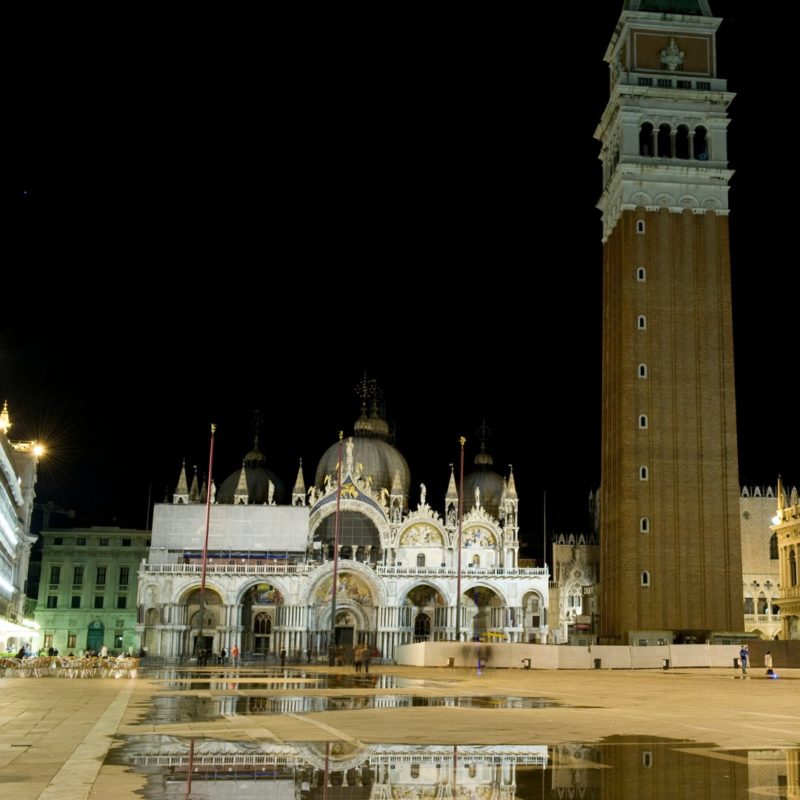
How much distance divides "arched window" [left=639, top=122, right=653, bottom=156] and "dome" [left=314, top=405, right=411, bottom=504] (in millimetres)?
38702

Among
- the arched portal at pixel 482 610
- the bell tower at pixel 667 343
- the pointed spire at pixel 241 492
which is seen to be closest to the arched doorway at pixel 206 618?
the pointed spire at pixel 241 492

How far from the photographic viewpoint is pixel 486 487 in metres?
108

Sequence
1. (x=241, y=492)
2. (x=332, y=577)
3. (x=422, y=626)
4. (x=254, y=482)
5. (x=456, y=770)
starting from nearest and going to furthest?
(x=456, y=770) < (x=332, y=577) < (x=422, y=626) < (x=241, y=492) < (x=254, y=482)

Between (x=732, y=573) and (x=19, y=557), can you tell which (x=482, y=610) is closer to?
(x=732, y=573)

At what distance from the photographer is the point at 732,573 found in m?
68.2

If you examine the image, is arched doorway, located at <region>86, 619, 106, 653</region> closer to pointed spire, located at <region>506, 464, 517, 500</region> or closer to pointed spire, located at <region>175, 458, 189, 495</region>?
pointed spire, located at <region>175, 458, 189, 495</region>

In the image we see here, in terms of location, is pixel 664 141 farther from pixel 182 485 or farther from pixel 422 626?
pixel 182 485

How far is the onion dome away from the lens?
10506 cm

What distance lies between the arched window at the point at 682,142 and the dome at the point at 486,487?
40556 millimetres

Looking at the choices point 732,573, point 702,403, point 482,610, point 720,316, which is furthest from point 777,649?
point 482,610

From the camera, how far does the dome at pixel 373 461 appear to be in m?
101

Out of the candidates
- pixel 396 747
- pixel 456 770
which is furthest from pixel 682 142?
pixel 456 770

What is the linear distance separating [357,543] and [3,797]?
Answer: 280 ft

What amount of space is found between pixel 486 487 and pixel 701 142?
44.0m
